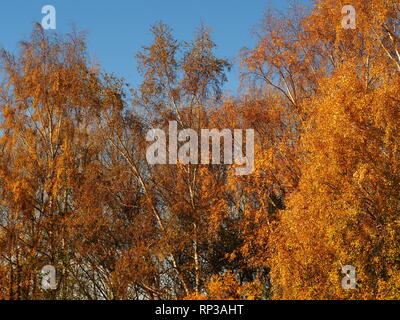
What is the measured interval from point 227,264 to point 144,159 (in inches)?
259

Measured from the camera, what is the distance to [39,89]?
909 inches

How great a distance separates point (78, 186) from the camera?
22.9 m

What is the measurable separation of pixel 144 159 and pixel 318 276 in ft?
44.9

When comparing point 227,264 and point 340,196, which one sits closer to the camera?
point 340,196

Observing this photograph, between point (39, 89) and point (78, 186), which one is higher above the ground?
point (39, 89)

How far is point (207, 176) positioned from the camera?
952 inches

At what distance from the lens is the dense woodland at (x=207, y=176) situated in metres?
15.4

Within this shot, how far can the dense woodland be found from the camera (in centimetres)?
1542
